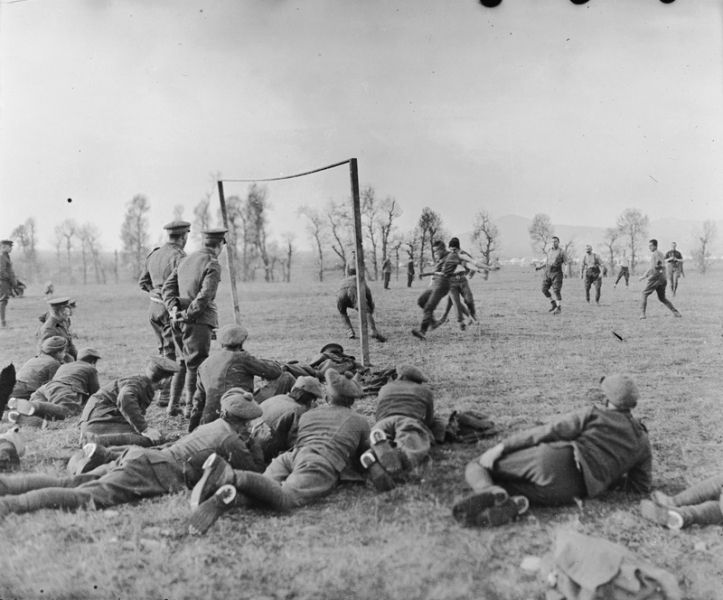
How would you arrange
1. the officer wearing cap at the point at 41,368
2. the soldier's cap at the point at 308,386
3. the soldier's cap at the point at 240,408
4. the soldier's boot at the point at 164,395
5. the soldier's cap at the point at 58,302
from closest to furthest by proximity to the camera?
the soldier's cap at the point at 240,408 → the soldier's cap at the point at 308,386 → the soldier's boot at the point at 164,395 → the officer wearing cap at the point at 41,368 → the soldier's cap at the point at 58,302

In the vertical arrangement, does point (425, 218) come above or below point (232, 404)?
above

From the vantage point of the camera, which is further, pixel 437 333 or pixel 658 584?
pixel 437 333

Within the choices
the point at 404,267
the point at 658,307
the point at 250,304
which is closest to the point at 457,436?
the point at 404,267

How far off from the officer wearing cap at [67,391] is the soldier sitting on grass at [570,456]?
484cm

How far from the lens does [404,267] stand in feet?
36.9

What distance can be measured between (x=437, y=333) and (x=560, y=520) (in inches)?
228

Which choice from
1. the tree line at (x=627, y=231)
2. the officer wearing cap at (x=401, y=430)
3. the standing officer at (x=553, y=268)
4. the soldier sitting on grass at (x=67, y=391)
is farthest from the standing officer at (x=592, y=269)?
the soldier sitting on grass at (x=67, y=391)

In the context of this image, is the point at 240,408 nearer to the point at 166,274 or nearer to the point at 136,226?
the point at 166,274

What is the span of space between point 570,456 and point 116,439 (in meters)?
3.98

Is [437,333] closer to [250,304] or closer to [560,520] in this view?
[560,520]

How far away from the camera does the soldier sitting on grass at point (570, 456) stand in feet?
12.3

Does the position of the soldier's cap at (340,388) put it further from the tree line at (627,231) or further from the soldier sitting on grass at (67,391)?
the tree line at (627,231)

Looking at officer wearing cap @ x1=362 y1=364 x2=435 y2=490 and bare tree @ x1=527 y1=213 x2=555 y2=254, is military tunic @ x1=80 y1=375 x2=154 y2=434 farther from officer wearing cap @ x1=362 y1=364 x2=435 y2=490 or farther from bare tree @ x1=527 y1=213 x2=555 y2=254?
bare tree @ x1=527 y1=213 x2=555 y2=254

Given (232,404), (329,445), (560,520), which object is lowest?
(560,520)
